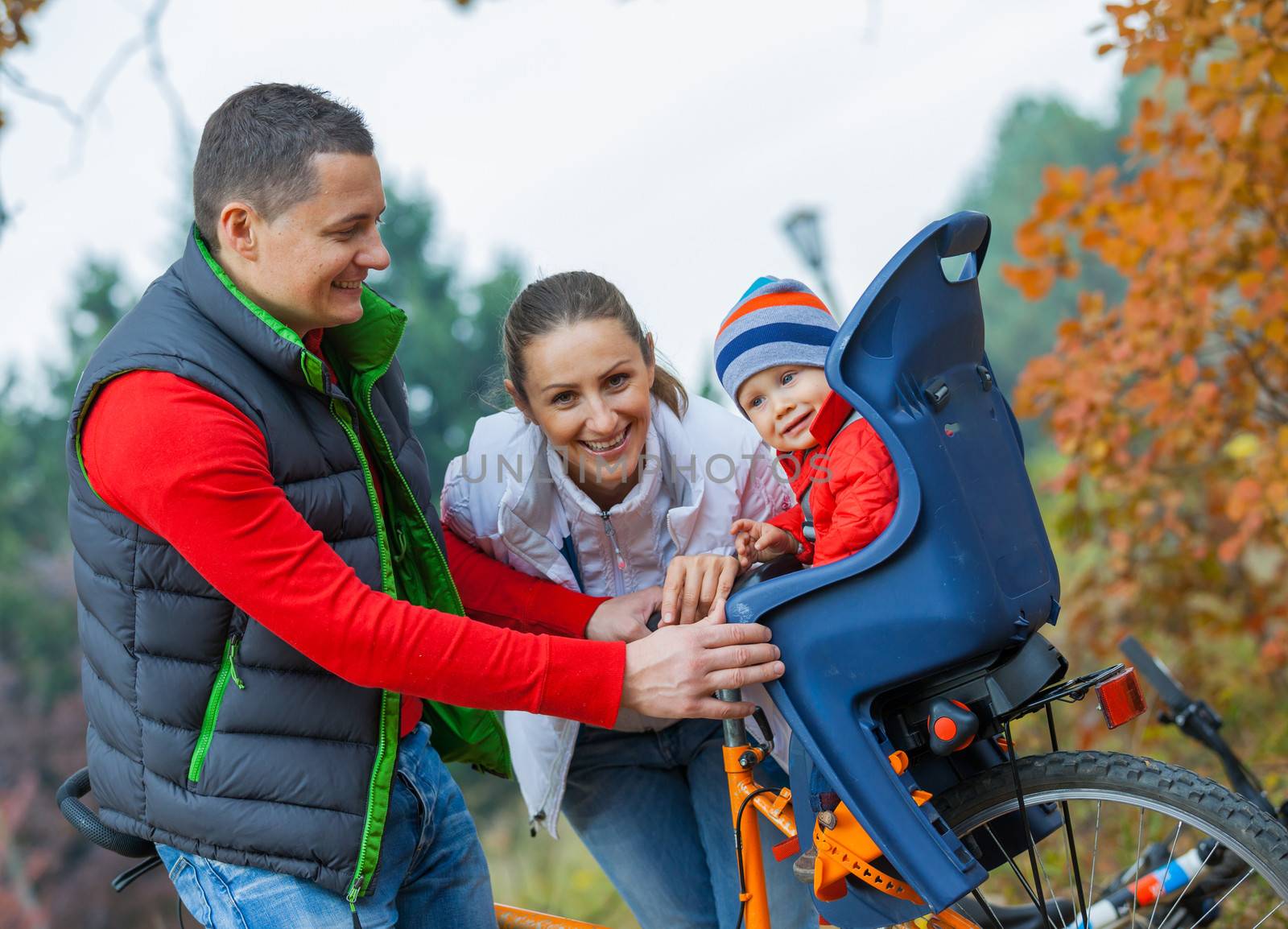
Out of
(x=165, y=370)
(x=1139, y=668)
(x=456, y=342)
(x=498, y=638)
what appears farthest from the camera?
(x=456, y=342)

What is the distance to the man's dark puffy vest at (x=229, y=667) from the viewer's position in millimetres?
1661

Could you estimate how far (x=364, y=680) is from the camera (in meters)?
1.64

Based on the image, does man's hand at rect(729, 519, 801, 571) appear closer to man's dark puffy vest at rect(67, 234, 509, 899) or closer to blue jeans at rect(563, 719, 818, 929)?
blue jeans at rect(563, 719, 818, 929)

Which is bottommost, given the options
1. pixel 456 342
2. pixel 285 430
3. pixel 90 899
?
pixel 90 899

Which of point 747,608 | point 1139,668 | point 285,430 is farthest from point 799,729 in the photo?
point 1139,668

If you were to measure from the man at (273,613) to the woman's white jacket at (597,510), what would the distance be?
40cm

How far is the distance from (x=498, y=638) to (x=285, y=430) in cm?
43

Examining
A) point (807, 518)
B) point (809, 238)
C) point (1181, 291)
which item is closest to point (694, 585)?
point (807, 518)

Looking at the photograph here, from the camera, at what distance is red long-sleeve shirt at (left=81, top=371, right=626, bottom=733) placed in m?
1.53

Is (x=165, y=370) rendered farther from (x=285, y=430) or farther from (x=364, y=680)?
(x=364, y=680)

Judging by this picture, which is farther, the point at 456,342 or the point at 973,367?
the point at 456,342

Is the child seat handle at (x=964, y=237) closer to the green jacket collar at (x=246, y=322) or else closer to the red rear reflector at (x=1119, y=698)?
the red rear reflector at (x=1119, y=698)

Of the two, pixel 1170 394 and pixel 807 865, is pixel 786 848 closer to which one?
pixel 807 865

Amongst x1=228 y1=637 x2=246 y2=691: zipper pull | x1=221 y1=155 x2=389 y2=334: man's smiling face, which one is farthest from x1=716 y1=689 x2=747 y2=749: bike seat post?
x1=221 y1=155 x2=389 y2=334: man's smiling face
